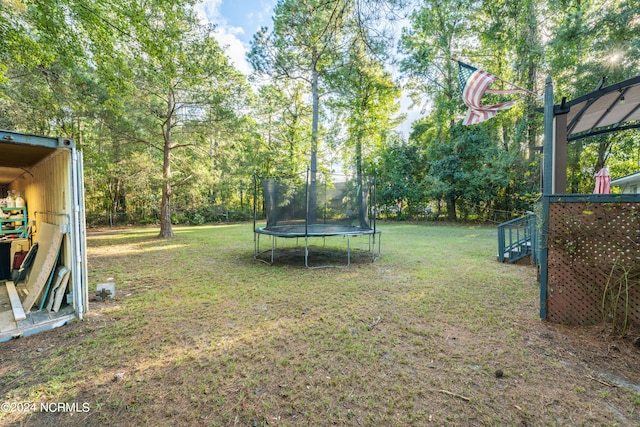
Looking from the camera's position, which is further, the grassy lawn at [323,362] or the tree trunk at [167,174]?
the tree trunk at [167,174]

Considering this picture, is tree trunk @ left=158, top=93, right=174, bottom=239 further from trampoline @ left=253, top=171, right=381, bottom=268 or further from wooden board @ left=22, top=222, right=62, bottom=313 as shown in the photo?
wooden board @ left=22, top=222, right=62, bottom=313

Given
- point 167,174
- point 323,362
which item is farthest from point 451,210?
point 323,362

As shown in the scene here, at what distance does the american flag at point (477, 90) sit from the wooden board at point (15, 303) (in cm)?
624

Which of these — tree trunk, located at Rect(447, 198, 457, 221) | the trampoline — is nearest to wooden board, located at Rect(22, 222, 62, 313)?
the trampoline

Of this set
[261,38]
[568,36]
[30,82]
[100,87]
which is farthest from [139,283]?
[568,36]

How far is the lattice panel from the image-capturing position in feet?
7.22

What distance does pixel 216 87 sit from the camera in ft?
27.2

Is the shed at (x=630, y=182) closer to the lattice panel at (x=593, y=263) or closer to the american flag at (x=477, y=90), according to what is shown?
the american flag at (x=477, y=90)

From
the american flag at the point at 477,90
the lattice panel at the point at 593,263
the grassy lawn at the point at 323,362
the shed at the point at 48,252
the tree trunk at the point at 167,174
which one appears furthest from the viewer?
the tree trunk at the point at 167,174

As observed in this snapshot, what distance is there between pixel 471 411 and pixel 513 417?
0.21 meters

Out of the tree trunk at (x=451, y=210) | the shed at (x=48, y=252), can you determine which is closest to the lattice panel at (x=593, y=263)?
the shed at (x=48, y=252)

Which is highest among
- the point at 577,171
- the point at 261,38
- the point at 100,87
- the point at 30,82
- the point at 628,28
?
the point at 261,38

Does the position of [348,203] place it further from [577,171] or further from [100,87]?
[577,171]

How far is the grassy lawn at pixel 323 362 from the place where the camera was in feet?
4.96
